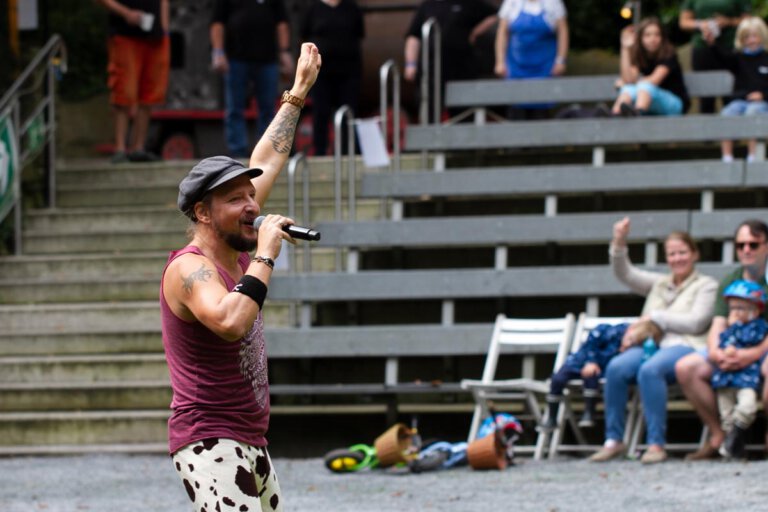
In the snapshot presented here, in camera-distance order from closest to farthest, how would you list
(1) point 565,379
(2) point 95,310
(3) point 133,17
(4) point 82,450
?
(1) point 565,379, (4) point 82,450, (2) point 95,310, (3) point 133,17

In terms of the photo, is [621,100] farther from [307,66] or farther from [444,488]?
[307,66]

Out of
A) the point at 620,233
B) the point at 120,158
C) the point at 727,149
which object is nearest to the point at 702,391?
the point at 620,233

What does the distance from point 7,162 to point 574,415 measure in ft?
17.4

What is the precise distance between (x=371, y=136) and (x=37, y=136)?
3.13m

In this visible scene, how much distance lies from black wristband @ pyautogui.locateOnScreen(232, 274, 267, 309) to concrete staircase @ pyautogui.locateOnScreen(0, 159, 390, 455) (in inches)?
249

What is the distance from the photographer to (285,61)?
1421cm

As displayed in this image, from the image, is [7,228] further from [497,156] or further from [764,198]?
[764,198]

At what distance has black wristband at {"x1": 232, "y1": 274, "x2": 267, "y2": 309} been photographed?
5043 mm

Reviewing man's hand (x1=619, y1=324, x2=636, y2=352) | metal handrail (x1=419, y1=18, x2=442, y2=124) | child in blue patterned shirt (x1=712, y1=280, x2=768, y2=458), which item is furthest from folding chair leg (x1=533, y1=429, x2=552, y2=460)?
metal handrail (x1=419, y1=18, x2=442, y2=124)

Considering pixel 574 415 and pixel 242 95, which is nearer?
pixel 574 415

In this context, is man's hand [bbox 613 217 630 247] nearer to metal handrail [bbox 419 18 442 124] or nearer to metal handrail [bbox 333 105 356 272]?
metal handrail [bbox 333 105 356 272]

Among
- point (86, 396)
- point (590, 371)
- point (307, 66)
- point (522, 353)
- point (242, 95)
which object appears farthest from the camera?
point (242, 95)

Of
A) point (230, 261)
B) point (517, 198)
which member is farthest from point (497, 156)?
point (230, 261)

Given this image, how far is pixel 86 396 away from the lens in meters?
11.7
